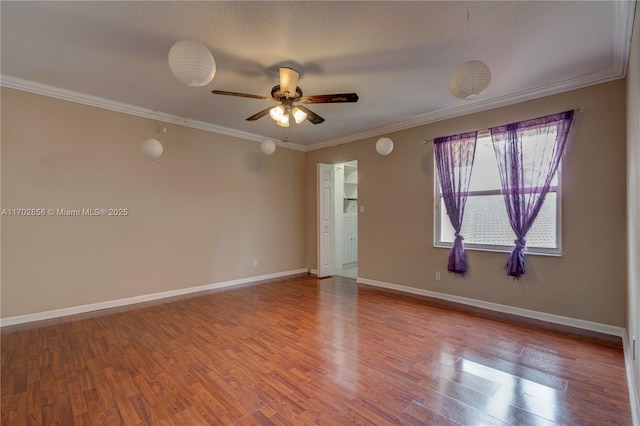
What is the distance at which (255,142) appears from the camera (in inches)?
215

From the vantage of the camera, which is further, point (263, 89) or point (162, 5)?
point (263, 89)

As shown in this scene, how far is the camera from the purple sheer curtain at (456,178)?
3.96 meters

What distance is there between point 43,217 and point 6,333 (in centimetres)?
129

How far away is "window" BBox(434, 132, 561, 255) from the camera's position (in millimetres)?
3342

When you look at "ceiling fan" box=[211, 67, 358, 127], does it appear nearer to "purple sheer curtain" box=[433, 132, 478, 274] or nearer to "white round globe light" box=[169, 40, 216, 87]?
"white round globe light" box=[169, 40, 216, 87]

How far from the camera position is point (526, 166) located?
3.44 m

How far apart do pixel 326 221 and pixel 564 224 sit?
12.6 ft

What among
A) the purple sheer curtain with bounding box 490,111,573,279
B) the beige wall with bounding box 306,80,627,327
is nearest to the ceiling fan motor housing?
the beige wall with bounding box 306,80,627,327

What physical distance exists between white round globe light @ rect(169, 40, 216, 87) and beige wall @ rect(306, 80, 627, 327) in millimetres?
3464

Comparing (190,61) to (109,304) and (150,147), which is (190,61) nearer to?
(150,147)

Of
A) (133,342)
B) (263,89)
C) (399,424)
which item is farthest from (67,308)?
(399,424)

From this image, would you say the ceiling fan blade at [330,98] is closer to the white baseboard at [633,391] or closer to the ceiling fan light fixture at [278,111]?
the ceiling fan light fixture at [278,111]

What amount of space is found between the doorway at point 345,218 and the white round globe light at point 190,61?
4.64 meters

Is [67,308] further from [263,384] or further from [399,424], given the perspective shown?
[399,424]
